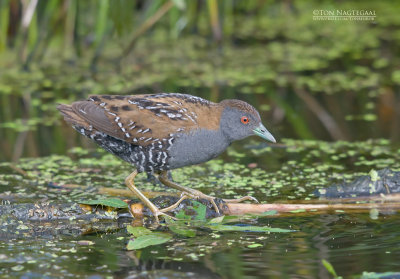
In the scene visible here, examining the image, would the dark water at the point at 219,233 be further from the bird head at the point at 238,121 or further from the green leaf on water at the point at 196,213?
the bird head at the point at 238,121

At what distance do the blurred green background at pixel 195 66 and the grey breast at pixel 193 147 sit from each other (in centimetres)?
195

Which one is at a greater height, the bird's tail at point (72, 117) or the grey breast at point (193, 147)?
the bird's tail at point (72, 117)

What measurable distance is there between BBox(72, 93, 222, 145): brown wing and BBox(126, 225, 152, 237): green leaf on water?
27.5 inches

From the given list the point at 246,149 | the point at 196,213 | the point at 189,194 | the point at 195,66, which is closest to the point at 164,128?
the point at 189,194

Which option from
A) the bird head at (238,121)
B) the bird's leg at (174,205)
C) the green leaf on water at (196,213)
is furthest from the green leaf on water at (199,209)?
the bird head at (238,121)

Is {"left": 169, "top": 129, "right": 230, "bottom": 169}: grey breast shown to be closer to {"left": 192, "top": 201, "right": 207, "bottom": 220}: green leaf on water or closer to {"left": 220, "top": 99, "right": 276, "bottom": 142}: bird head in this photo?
{"left": 220, "top": 99, "right": 276, "bottom": 142}: bird head

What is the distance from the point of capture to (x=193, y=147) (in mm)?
5254

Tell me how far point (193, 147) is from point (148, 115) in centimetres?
44

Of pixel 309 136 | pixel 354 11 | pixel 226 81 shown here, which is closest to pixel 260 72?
pixel 226 81

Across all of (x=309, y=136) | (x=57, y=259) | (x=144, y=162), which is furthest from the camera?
(x=309, y=136)

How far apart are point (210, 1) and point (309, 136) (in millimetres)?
2805

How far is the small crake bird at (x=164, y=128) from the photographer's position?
5270mm

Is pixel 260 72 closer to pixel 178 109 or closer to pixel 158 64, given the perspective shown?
pixel 158 64

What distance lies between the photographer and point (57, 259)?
443 centimetres
